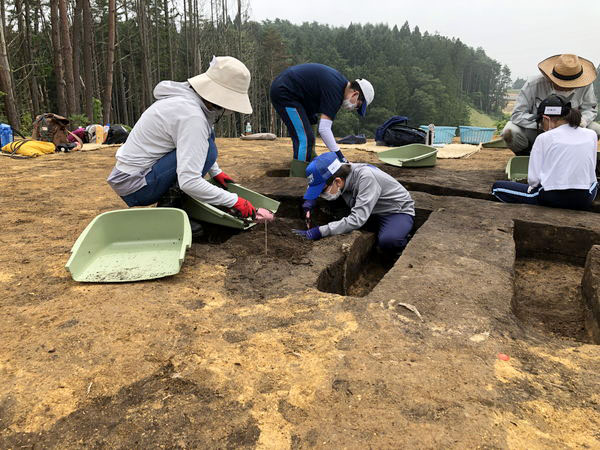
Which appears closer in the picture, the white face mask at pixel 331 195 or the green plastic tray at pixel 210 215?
the green plastic tray at pixel 210 215

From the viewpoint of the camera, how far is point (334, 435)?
3.89 ft

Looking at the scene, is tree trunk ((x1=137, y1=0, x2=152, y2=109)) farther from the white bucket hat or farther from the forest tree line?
the white bucket hat

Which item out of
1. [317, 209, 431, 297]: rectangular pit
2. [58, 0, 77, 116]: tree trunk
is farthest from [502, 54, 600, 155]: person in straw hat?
[58, 0, 77, 116]: tree trunk

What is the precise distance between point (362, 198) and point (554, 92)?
303 cm

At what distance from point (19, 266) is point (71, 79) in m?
10.1

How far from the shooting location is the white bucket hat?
2436 millimetres

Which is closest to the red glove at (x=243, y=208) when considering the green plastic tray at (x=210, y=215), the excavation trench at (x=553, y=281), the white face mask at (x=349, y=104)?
the green plastic tray at (x=210, y=215)

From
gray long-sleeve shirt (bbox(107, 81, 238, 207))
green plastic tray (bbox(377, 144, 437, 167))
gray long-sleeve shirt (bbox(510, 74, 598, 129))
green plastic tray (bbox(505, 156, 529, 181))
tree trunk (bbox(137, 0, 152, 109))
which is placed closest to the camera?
gray long-sleeve shirt (bbox(107, 81, 238, 207))

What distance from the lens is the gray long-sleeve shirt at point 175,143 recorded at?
2373mm

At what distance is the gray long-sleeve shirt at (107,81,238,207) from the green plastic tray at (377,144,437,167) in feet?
11.4

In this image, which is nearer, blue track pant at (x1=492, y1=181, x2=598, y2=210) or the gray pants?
blue track pant at (x1=492, y1=181, x2=598, y2=210)

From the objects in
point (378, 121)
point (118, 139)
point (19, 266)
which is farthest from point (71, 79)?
point (378, 121)

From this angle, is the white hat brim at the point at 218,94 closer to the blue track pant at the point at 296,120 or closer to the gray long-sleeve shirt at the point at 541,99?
the blue track pant at the point at 296,120

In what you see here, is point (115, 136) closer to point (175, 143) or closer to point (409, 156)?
point (409, 156)
